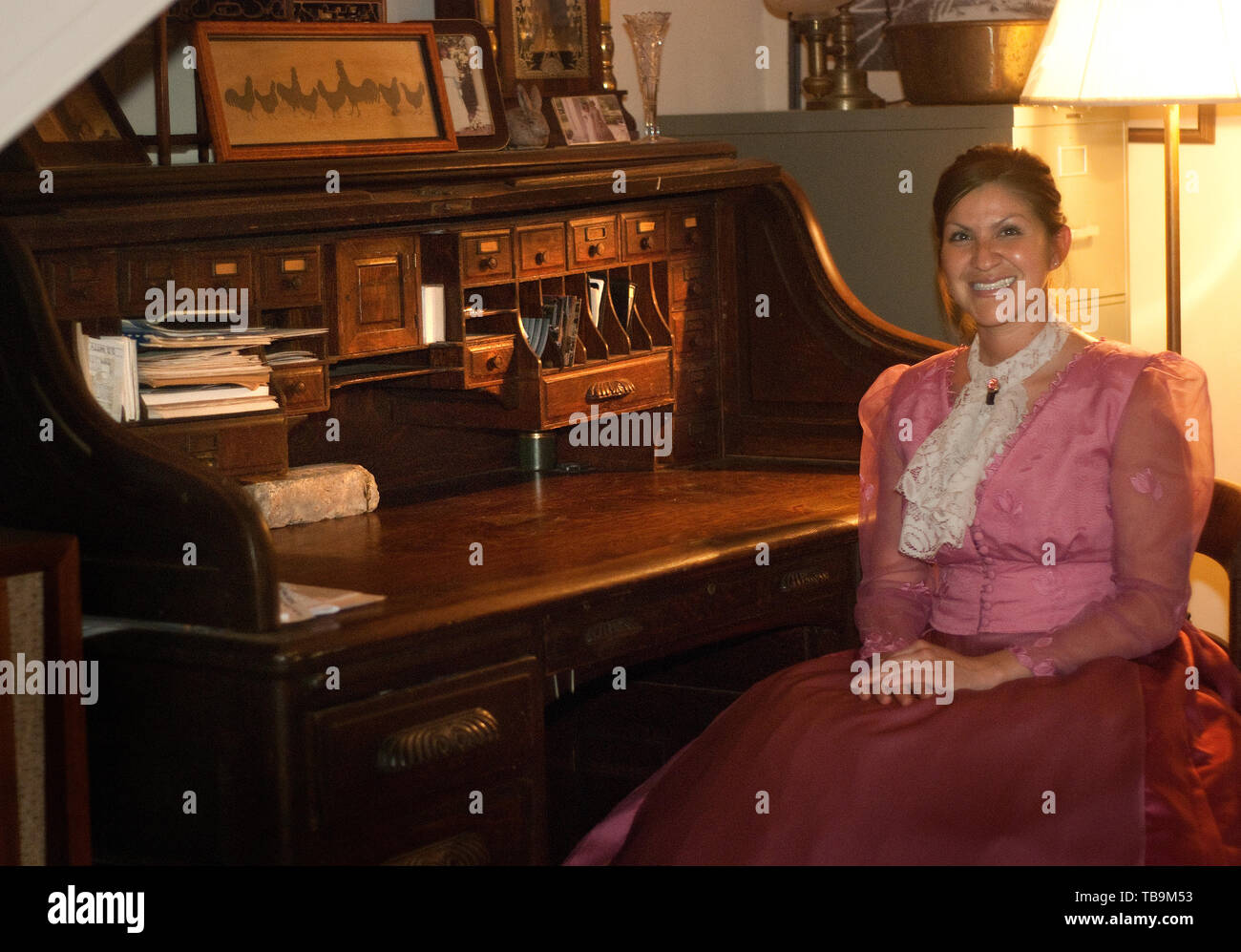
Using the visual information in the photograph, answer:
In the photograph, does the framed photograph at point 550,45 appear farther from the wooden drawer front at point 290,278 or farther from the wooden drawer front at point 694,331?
the wooden drawer front at point 290,278

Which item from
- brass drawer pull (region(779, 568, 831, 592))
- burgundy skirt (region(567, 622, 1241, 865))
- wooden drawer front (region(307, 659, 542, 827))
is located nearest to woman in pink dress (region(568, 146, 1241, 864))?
burgundy skirt (region(567, 622, 1241, 865))

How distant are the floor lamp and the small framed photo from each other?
82 centimetres

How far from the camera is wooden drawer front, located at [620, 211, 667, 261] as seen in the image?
307 cm

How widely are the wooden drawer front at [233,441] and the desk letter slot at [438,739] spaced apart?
55cm

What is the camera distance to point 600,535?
256 cm

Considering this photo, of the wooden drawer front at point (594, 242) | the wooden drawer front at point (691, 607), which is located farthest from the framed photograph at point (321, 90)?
the wooden drawer front at point (691, 607)

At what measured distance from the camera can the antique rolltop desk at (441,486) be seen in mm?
2000

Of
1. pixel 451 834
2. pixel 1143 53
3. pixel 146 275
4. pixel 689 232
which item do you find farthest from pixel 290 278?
pixel 1143 53

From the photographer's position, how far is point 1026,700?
2135mm

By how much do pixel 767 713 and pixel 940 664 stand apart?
0.79 feet

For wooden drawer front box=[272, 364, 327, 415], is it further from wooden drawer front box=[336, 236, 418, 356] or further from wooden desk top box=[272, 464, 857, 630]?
wooden desk top box=[272, 464, 857, 630]

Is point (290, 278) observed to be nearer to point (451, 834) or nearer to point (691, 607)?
point (691, 607)

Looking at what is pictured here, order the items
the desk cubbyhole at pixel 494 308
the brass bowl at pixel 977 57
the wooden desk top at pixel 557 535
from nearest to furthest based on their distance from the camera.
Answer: the wooden desk top at pixel 557 535 < the desk cubbyhole at pixel 494 308 < the brass bowl at pixel 977 57

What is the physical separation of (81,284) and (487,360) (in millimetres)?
765
